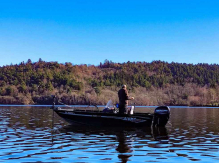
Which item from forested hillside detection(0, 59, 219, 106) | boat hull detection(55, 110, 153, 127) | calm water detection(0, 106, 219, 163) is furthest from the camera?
forested hillside detection(0, 59, 219, 106)

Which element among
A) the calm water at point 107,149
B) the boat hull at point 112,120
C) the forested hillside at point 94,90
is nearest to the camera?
the calm water at point 107,149

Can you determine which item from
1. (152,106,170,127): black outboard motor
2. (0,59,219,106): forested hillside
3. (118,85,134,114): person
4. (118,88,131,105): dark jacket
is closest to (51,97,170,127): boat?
(152,106,170,127): black outboard motor

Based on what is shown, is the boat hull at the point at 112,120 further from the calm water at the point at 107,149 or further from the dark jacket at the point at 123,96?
the calm water at the point at 107,149

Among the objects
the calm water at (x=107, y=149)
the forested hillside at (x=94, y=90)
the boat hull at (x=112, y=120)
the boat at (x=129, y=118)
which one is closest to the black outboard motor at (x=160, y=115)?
the boat at (x=129, y=118)

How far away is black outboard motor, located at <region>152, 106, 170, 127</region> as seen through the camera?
71.9ft

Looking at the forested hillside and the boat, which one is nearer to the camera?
the boat

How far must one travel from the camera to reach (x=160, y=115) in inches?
869

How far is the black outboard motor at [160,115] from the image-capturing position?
21.9m

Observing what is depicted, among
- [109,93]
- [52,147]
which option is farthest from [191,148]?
[109,93]

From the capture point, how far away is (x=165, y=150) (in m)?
13.4

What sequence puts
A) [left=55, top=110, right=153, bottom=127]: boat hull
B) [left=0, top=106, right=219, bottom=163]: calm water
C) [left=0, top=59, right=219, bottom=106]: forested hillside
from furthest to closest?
[left=0, top=59, right=219, bottom=106]: forested hillside, [left=55, top=110, right=153, bottom=127]: boat hull, [left=0, top=106, right=219, bottom=163]: calm water

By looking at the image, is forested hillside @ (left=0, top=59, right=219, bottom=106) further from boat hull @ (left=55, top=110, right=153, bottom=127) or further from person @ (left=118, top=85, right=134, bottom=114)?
person @ (left=118, top=85, right=134, bottom=114)

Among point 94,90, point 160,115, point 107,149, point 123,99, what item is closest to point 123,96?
point 123,99

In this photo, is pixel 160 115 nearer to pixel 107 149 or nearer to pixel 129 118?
pixel 129 118
